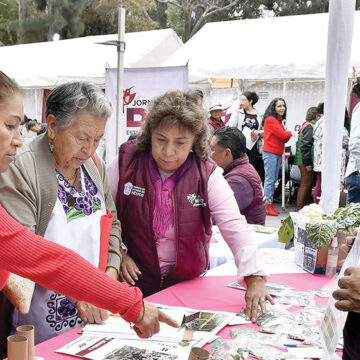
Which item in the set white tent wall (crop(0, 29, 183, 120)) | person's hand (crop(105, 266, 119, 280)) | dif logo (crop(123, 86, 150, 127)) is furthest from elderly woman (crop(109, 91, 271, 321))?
white tent wall (crop(0, 29, 183, 120))

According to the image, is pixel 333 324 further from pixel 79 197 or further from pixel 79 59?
pixel 79 59

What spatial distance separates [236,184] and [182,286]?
1415mm

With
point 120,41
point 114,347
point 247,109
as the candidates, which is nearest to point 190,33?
point 247,109

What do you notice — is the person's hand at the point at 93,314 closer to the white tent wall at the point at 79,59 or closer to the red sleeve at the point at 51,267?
the red sleeve at the point at 51,267

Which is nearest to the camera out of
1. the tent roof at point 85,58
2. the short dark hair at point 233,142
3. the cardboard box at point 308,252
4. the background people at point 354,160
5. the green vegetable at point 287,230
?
the cardboard box at point 308,252

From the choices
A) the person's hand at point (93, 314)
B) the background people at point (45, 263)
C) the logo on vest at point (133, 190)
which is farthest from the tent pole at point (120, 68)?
the background people at point (45, 263)

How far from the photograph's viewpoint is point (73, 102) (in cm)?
183

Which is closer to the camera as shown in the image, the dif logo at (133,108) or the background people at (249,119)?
the dif logo at (133,108)

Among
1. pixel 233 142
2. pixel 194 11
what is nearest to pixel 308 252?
pixel 233 142

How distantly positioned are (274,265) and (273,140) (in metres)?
5.08

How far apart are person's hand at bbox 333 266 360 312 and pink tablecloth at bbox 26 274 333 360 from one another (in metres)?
0.52

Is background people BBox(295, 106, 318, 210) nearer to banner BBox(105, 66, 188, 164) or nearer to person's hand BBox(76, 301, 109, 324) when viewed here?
banner BBox(105, 66, 188, 164)

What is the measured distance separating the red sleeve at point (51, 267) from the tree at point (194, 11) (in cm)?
2622

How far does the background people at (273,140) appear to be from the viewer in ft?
24.0
